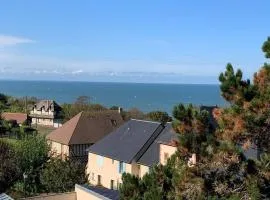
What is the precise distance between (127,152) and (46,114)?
58105mm

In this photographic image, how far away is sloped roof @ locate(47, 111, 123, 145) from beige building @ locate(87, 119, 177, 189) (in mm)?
5477

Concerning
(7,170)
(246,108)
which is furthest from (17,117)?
(246,108)

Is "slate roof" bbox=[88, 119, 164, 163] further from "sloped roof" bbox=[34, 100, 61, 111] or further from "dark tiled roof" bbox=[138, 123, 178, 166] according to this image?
"sloped roof" bbox=[34, 100, 61, 111]

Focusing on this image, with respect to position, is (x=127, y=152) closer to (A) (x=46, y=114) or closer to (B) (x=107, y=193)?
(B) (x=107, y=193)

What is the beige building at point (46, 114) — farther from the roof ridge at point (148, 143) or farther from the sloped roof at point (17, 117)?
the roof ridge at point (148, 143)

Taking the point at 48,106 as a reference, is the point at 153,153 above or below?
below

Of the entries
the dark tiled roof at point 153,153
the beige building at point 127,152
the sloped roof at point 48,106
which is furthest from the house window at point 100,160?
the sloped roof at point 48,106

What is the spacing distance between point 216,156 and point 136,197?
275 centimetres

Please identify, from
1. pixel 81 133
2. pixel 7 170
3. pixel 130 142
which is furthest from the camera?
pixel 81 133

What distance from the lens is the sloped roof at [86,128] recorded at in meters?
50.6

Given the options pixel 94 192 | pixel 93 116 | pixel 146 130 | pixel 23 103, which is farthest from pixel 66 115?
pixel 94 192

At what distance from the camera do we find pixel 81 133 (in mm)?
51375

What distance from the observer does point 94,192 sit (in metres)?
23.8

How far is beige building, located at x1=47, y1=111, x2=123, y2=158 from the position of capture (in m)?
50.0
